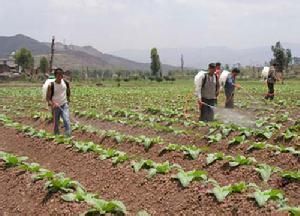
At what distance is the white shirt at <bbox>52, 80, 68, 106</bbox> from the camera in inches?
528

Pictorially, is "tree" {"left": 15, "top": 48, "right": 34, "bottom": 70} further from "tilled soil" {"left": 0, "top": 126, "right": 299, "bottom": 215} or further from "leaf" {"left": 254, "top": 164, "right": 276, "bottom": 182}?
"leaf" {"left": 254, "top": 164, "right": 276, "bottom": 182}

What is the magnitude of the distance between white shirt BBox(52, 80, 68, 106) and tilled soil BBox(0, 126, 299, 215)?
153 centimetres

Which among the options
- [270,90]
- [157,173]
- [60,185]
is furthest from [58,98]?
[270,90]

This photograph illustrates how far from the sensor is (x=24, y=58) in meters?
83.7

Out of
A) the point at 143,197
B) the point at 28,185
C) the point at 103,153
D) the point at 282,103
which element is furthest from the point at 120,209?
the point at 282,103

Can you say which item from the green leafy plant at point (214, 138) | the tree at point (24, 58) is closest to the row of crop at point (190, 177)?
the green leafy plant at point (214, 138)

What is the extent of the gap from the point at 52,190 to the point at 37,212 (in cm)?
38

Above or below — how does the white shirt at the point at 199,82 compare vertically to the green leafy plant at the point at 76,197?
above

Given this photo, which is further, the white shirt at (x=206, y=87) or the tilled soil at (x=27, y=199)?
the white shirt at (x=206, y=87)

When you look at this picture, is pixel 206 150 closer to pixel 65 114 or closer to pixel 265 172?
pixel 265 172

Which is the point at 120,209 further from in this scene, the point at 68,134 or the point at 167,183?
the point at 68,134

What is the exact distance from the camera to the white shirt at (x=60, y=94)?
13406mm

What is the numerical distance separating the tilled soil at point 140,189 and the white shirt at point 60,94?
1534mm

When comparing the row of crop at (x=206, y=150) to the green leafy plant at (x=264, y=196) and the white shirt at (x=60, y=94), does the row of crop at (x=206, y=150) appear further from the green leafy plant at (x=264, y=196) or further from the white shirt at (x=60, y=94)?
the green leafy plant at (x=264, y=196)
